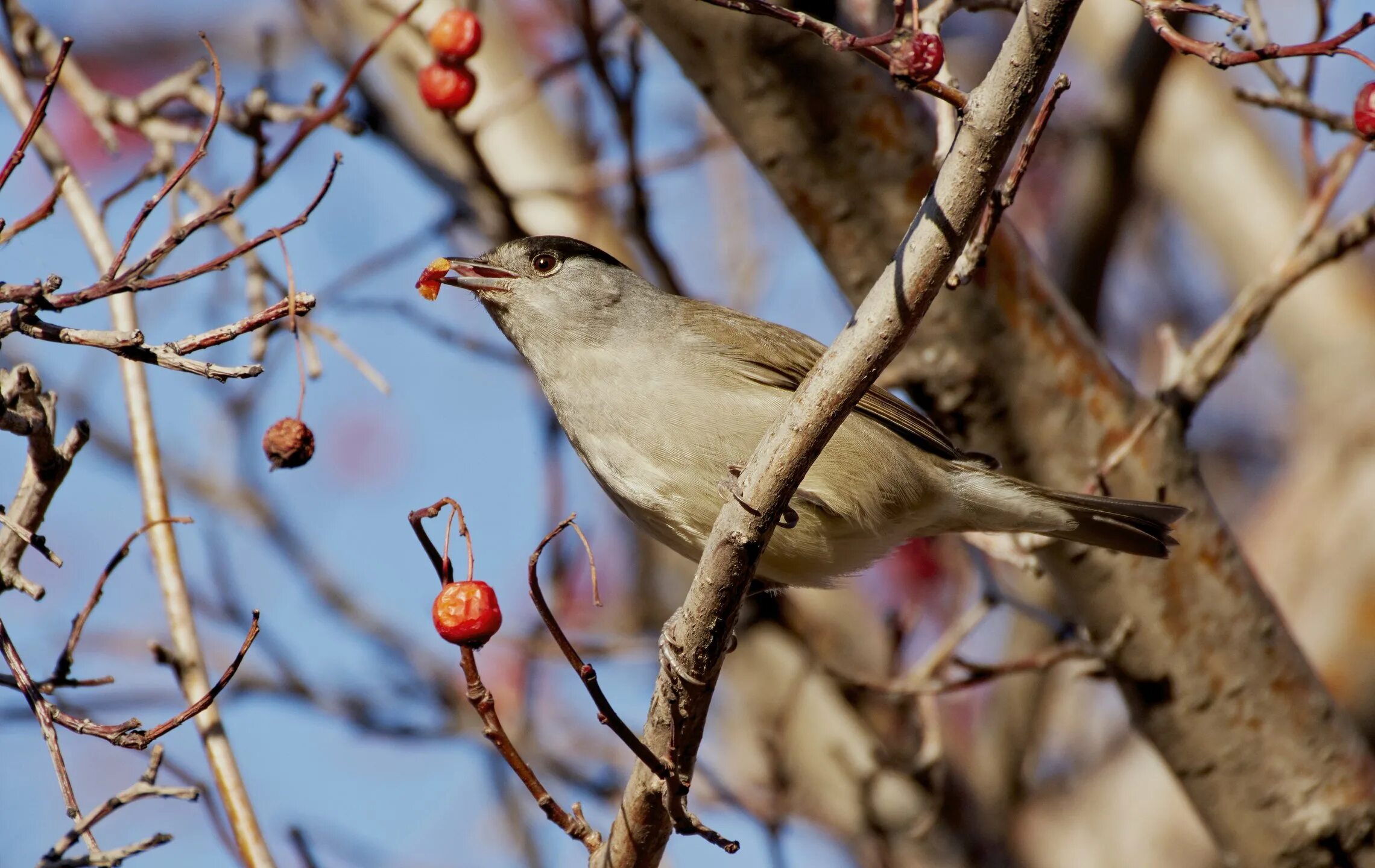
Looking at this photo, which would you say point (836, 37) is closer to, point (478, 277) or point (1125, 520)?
point (1125, 520)

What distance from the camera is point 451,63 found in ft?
14.7

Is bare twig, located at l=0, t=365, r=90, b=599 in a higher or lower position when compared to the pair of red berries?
lower

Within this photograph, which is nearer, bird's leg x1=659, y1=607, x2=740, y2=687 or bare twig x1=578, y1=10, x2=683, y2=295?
bird's leg x1=659, y1=607, x2=740, y2=687

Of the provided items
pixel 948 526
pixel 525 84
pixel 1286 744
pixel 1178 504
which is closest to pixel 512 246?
pixel 525 84

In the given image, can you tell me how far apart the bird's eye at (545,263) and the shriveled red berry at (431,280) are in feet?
1.13

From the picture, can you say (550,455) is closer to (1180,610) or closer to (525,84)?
(525,84)

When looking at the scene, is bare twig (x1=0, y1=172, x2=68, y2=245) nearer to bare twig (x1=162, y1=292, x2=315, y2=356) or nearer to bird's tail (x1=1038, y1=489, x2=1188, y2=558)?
bare twig (x1=162, y1=292, x2=315, y2=356)

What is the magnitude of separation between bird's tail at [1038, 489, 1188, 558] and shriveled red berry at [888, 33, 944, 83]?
6.65 feet

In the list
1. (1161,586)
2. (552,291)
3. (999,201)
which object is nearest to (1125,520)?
(1161,586)

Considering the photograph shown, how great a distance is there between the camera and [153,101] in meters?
4.30

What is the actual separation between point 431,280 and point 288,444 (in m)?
1.38

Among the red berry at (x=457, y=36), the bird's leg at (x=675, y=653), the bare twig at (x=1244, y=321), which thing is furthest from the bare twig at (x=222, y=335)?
the bare twig at (x=1244, y=321)

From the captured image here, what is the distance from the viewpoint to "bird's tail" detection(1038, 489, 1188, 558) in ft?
13.8

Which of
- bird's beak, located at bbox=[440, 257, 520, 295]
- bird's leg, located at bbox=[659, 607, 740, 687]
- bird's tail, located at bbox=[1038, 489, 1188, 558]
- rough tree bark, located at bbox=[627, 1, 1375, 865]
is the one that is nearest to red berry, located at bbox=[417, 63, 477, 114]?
bird's beak, located at bbox=[440, 257, 520, 295]
